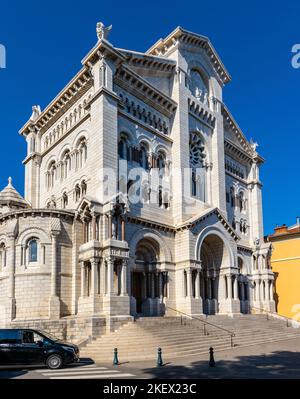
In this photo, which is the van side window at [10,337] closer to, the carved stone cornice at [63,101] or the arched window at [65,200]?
the arched window at [65,200]

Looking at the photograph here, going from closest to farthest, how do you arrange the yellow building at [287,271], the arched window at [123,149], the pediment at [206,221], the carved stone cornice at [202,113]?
1. the arched window at [123,149]
2. the pediment at [206,221]
3. the carved stone cornice at [202,113]
4. the yellow building at [287,271]

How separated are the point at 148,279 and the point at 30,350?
15588 mm

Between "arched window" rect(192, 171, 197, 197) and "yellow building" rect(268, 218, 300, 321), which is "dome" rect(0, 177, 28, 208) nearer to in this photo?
"arched window" rect(192, 171, 197, 197)

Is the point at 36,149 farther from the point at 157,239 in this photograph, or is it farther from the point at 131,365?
the point at 131,365

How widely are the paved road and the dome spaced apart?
19.9 metres

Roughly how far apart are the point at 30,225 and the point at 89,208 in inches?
169

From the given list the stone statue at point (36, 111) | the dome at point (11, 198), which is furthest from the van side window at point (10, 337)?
the stone statue at point (36, 111)

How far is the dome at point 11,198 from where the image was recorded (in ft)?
119

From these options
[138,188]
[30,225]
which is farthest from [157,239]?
[30,225]

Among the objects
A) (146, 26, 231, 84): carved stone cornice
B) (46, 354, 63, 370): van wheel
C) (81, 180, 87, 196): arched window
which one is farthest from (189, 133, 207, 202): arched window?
(46, 354, 63, 370): van wheel

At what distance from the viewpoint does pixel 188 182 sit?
3656 centimetres

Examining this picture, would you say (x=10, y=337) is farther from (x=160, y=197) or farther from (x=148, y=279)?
(x=160, y=197)

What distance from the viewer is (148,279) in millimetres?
32781

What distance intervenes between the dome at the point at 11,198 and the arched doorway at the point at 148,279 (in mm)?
11729
